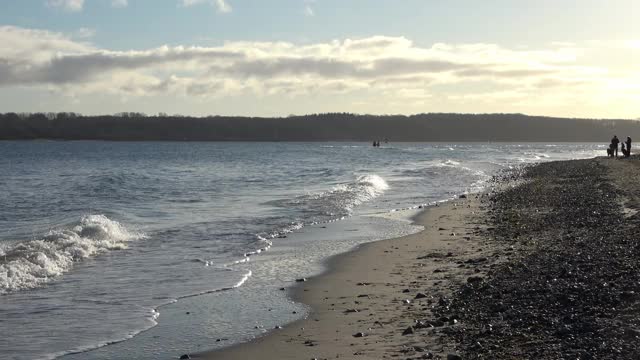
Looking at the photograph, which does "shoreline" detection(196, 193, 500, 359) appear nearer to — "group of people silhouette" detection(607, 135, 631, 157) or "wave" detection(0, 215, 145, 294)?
"wave" detection(0, 215, 145, 294)

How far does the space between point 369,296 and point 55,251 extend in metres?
7.50

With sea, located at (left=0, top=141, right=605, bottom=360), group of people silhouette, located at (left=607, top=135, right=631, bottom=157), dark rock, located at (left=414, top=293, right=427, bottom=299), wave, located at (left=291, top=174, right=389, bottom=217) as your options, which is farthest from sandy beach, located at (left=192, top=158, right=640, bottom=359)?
group of people silhouette, located at (left=607, top=135, right=631, bottom=157)

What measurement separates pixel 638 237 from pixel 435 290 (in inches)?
186

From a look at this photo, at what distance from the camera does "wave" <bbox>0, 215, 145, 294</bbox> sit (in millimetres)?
12859

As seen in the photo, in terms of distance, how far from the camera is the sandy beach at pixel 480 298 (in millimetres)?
7707

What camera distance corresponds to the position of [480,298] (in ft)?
32.0

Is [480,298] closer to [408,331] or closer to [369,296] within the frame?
[408,331]

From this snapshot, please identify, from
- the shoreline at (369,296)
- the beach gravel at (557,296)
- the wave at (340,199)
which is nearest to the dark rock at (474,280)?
the beach gravel at (557,296)

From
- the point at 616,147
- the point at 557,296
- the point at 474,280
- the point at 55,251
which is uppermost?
the point at 616,147

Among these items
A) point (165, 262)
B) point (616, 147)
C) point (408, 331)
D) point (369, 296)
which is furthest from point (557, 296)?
point (616, 147)

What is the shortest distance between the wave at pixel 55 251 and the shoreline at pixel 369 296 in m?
4.73

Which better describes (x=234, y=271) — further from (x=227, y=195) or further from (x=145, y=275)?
(x=227, y=195)

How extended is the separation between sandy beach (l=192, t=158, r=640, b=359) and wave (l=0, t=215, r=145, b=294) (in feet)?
15.8

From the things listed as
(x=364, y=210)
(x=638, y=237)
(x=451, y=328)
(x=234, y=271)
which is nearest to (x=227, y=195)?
(x=364, y=210)
